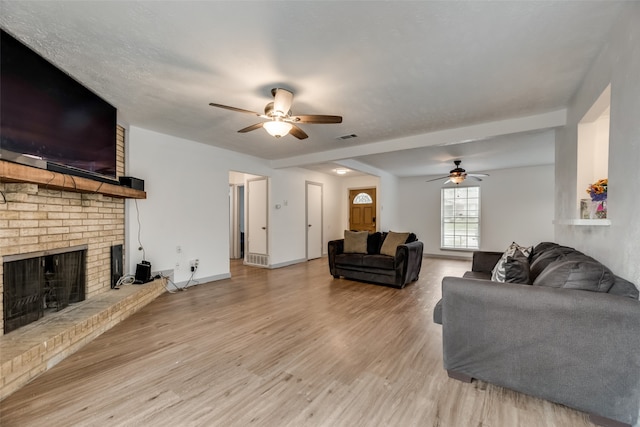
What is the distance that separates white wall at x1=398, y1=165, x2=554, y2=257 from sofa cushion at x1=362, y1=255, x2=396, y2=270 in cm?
392

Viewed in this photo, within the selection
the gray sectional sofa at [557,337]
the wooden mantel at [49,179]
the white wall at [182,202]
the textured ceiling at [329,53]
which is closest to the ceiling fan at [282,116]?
the textured ceiling at [329,53]

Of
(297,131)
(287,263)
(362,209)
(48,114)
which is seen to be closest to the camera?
(48,114)

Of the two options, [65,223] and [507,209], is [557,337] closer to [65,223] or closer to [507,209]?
[65,223]

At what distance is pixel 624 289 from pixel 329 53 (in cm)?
233

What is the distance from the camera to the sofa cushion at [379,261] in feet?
14.1

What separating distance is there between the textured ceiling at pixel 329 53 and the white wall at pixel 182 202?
0.69 m

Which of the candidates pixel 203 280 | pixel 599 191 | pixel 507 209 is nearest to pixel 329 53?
pixel 599 191

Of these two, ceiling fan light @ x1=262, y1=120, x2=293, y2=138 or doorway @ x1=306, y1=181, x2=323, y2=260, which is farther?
doorway @ x1=306, y1=181, x2=323, y2=260

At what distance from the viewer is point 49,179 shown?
2.10m

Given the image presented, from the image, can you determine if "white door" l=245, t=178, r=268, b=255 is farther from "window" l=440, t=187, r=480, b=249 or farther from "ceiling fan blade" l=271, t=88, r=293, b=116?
"window" l=440, t=187, r=480, b=249

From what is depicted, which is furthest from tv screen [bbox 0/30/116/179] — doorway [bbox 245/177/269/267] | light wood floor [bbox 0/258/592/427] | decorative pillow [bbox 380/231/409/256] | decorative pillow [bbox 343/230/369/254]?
decorative pillow [bbox 380/231/409/256]

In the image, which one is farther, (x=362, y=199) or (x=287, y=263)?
(x=362, y=199)

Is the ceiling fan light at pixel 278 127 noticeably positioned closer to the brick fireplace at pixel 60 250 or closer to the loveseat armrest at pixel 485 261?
the brick fireplace at pixel 60 250

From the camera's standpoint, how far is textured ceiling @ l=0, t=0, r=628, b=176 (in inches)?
64.3
